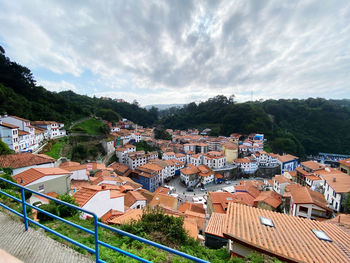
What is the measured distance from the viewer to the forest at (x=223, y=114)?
112ft

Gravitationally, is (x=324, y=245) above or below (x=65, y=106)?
below

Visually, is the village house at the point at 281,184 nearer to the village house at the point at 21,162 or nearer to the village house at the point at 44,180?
the village house at the point at 44,180

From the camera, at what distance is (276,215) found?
5.57 m

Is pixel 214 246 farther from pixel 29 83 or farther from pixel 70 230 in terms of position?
pixel 29 83

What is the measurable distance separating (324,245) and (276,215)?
4.71 ft

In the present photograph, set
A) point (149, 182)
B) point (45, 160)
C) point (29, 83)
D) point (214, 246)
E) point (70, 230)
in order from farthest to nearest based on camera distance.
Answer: point (29, 83) < point (149, 182) < point (45, 160) < point (214, 246) < point (70, 230)

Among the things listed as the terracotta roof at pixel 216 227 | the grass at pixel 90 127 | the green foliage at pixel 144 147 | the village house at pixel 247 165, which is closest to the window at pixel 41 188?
the terracotta roof at pixel 216 227

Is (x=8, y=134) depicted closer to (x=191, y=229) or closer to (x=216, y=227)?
(x=191, y=229)

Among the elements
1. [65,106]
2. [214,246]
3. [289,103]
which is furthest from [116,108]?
[289,103]

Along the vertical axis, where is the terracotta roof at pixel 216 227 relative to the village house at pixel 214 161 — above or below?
above

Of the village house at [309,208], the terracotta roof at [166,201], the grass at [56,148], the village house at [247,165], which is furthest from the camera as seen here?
the village house at [247,165]

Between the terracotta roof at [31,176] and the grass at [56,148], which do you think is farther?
the grass at [56,148]

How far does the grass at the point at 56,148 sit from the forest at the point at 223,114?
9036mm

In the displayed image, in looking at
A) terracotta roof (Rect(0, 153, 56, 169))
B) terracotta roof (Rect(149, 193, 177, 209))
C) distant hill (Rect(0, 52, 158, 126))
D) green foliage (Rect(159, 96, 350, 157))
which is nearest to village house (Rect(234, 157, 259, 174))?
green foliage (Rect(159, 96, 350, 157))
